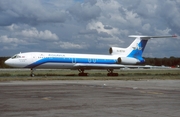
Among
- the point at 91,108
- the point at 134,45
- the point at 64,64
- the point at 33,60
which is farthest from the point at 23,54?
the point at 91,108

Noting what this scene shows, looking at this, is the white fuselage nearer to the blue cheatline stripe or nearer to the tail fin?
the blue cheatline stripe

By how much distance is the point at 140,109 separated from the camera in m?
13.9

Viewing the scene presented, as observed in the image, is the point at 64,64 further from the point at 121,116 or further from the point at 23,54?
the point at 121,116

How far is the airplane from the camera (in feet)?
185

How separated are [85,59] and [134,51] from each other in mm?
11021

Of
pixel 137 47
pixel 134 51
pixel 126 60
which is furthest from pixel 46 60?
pixel 137 47

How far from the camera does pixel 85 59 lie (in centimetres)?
6166

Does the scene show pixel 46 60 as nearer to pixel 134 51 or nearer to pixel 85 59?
pixel 85 59

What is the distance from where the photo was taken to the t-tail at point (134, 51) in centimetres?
6650

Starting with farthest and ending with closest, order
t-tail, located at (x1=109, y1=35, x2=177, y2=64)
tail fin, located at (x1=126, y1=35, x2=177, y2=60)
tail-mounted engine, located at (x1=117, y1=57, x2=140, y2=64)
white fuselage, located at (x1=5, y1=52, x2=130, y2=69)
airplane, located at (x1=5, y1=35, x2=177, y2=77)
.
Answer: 1. tail fin, located at (x1=126, y1=35, x2=177, y2=60)
2. t-tail, located at (x1=109, y1=35, x2=177, y2=64)
3. tail-mounted engine, located at (x1=117, y1=57, x2=140, y2=64)
4. airplane, located at (x1=5, y1=35, x2=177, y2=77)
5. white fuselage, located at (x1=5, y1=52, x2=130, y2=69)

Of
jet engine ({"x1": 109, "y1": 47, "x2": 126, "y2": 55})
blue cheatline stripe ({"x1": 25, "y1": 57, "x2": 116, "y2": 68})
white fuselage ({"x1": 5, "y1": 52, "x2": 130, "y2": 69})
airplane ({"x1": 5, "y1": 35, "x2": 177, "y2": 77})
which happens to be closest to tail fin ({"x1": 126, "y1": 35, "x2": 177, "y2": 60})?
airplane ({"x1": 5, "y1": 35, "x2": 177, "y2": 77})

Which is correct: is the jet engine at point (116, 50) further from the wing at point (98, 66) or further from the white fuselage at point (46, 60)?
the white fuselage at point (46, 60)

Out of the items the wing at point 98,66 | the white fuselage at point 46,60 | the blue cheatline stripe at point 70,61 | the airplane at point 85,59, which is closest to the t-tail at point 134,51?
the airplane at point 85,59

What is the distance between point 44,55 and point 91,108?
43.5 m
